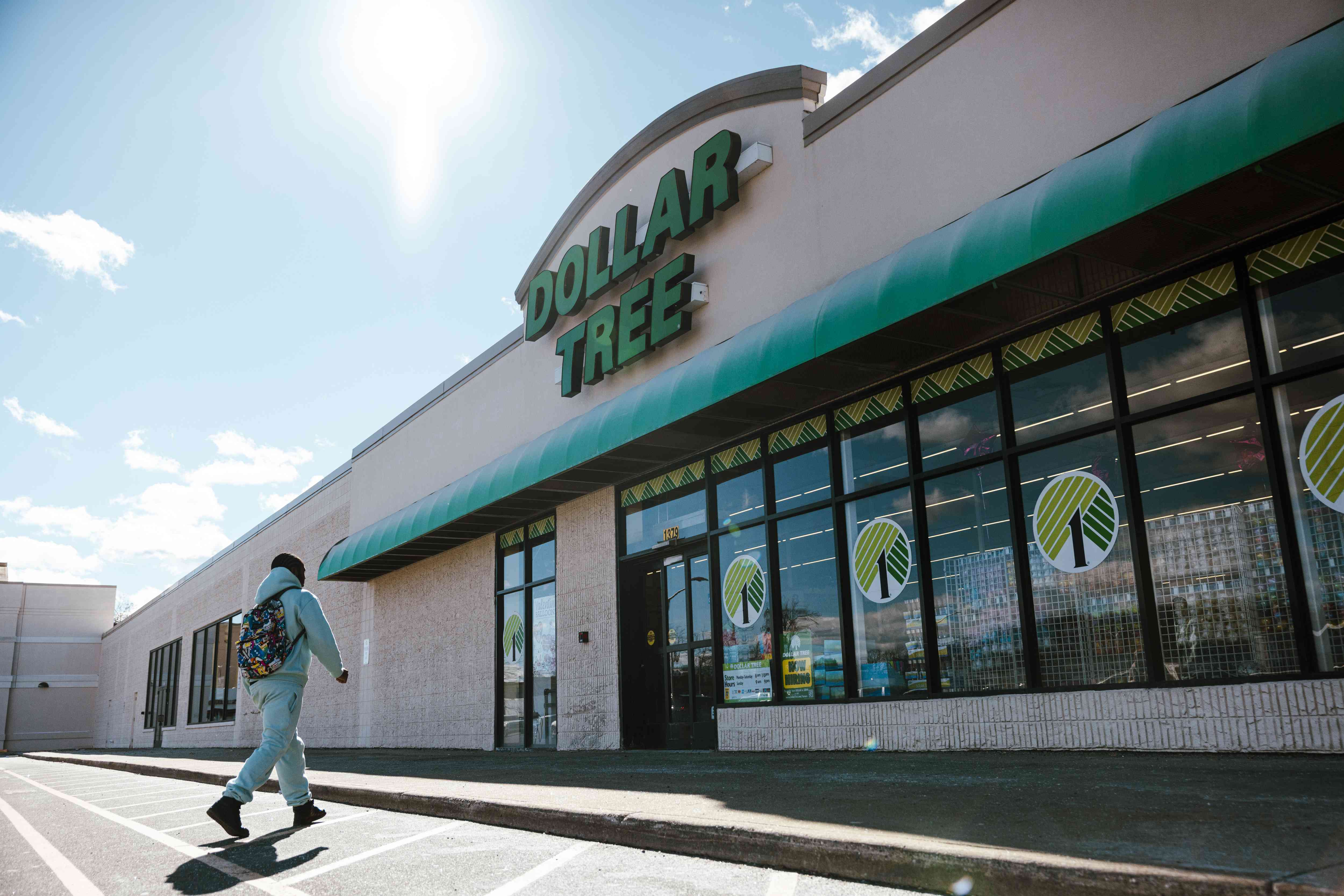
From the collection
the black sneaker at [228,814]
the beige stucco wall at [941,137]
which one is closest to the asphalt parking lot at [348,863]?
the black sneaker at [228,814]

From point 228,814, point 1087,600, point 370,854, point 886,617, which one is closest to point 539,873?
point 370,854

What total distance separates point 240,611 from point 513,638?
59.2ft

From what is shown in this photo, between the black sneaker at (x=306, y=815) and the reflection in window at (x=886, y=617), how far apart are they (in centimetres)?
528

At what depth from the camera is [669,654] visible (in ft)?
44.0

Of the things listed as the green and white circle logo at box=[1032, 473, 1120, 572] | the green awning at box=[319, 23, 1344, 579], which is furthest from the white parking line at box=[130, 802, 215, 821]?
the green and white circle logo at box=[1032, 473, 1120, 572]

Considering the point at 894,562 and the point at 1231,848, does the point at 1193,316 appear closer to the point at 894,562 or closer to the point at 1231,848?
the point at 894,562

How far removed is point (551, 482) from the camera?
14125mm

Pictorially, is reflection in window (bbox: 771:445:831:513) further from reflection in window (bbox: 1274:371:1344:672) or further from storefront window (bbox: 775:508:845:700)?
reflection in window (bbox: 1274:371:1344:672)

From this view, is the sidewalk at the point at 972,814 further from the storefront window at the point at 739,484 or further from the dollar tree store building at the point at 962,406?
the storefront window at the point at 739,484

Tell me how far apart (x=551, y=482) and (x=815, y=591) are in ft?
15.5

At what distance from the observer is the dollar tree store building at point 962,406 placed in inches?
272

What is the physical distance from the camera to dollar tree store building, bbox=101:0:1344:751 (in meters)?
6.90

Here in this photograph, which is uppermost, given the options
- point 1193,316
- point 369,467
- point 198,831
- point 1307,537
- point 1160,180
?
point 369,467

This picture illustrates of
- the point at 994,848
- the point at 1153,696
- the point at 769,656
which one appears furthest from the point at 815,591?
the point at 994,848
